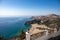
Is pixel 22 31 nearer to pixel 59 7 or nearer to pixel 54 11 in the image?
pixel 54 11

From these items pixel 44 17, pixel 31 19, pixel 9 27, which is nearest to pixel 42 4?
pixel 44 17

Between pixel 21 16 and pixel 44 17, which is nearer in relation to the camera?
pixel 21 16

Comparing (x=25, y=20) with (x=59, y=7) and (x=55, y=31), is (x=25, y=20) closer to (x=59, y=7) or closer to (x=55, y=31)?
(x=55, y=31)

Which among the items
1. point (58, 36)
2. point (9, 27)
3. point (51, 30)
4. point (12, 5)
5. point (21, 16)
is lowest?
point (58, 36)

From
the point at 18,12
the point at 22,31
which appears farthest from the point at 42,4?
the point at 22,31

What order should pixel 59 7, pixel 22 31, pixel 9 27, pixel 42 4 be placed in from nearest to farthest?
pixel 9 27 → pixel 22 31 → pixel 42 4 → pixel 59 7

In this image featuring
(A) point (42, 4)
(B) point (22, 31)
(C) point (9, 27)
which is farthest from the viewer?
(A) point (42, 4)

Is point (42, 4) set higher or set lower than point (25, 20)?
higher
